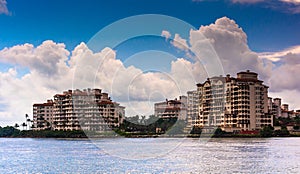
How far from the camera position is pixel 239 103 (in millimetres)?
67062

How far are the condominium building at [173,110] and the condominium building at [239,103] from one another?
12.4m

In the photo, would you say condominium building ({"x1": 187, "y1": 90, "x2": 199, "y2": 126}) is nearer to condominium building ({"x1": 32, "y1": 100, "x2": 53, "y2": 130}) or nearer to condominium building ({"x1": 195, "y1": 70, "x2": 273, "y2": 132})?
condominium building ({"x1": 195, "y1": 70, "x2": 273, "y2": 132})

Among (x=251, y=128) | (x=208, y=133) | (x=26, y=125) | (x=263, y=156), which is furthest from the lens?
(x=26, y=125)

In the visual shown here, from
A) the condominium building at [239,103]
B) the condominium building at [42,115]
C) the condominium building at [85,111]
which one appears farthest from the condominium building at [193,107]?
the condominium building at [42,115]

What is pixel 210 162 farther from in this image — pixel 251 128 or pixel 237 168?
pixel 251 128


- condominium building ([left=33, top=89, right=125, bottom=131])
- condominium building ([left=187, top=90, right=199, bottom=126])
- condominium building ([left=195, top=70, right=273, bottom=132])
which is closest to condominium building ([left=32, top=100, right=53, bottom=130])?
condominium building ([left=33, top=89, right=125, bottom=131])

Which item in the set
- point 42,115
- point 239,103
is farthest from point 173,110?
point 42,115

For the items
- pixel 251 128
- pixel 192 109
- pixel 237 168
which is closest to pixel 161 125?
pixel 192 109

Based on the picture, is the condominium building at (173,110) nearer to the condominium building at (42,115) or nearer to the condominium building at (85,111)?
the condominium building at (85,111)

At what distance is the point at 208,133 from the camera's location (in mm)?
71750

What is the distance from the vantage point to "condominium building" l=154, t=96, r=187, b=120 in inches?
3308

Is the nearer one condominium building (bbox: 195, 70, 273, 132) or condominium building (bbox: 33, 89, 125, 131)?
condominium building (bbox: 195, 70, 273, 132)

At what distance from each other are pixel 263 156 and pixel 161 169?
9.65m

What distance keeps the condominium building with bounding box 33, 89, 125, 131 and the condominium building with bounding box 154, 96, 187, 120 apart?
6.49 meters
